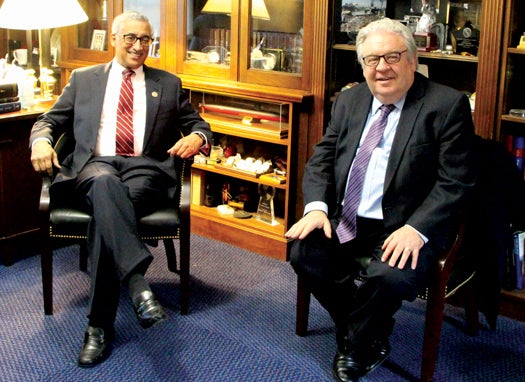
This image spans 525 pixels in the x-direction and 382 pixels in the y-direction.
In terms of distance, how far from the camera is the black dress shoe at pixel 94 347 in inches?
108

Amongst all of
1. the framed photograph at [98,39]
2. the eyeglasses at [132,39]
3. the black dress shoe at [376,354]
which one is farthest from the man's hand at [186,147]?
the framed photograph at [98,39]

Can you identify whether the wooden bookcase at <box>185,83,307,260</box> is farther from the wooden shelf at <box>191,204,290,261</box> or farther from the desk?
the desk

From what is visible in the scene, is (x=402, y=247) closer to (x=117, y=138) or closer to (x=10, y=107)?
(x=117, y=138)

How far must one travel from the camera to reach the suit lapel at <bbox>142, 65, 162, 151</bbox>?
3.28 metres

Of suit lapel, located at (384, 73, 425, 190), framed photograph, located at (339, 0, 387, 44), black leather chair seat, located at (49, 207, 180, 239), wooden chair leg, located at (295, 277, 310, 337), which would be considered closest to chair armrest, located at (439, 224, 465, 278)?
suit lapel, located at (384, 73, 425, 190)

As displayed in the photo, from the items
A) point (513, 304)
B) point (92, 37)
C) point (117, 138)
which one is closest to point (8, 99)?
point (117, 138)

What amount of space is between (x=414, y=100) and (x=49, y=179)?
152 cm

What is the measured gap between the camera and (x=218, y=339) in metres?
2.97

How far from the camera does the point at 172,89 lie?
3.37 meters

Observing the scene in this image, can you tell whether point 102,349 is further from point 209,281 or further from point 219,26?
point 219,26

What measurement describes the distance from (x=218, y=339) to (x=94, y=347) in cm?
49

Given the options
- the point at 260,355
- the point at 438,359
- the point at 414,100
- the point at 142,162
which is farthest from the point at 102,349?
the point at 414,100

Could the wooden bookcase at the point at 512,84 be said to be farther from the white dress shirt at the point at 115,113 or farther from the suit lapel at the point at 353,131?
the white dress shirt at the point at 115,113

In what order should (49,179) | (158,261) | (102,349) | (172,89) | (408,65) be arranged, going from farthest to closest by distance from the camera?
(158,261) < (172,89) < (49,179) < (102,349) < (408,65)
